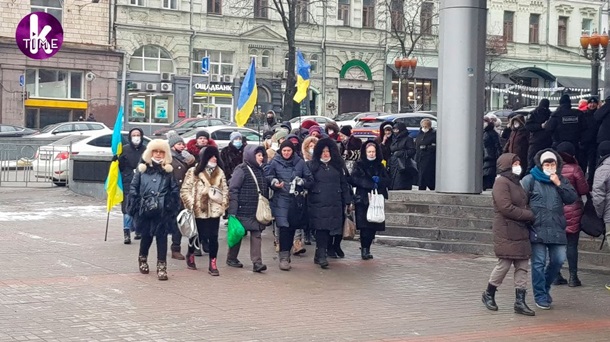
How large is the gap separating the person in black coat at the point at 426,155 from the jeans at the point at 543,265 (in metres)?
8.78

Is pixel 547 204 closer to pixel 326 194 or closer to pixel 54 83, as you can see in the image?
pixel 326 194

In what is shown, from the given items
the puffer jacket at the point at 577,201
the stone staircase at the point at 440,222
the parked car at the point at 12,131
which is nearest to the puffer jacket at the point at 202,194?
the puffer jacket at the point at 577,201

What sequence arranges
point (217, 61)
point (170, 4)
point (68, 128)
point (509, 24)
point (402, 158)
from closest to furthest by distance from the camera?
point (402, 158)
point (68, 128)
point (170, 4)
point (217, 61)
point (509, 24)

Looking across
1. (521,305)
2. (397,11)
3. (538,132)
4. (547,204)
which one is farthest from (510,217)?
(397,11)

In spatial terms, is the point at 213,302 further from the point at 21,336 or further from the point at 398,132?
the point at 398,132

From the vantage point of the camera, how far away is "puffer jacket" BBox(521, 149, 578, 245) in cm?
1086

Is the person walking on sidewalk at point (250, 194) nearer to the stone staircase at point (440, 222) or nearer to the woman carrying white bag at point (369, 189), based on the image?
the woman carrying white bag at point (369, 189)

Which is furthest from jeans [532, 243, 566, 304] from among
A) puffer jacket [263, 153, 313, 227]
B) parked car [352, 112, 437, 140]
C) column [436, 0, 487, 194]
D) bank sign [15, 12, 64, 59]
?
parked car [352, 112, 437, 140]

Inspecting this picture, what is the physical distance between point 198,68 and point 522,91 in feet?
63.6

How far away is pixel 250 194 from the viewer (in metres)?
13.1

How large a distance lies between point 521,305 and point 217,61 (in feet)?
140

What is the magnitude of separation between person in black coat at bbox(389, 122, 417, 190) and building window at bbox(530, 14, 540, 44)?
45076 mm

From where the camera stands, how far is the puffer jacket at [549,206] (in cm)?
1086

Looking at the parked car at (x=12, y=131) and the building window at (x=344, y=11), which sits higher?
the building window at (x=344, y=11)
